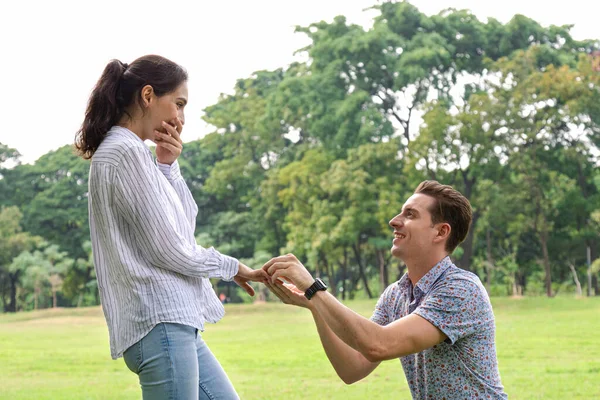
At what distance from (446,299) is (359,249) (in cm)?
2320

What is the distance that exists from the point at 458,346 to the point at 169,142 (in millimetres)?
961

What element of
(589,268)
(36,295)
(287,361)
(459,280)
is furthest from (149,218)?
(36,295)

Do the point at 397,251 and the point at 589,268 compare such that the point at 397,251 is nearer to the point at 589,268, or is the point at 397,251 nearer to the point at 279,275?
the point at 279,275

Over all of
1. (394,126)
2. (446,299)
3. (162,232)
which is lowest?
(446,299)

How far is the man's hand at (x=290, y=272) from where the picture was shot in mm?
2154

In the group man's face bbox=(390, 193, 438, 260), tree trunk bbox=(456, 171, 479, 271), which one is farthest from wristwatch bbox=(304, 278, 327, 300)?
tree trunk bbox=(456, 171, 479, 271)

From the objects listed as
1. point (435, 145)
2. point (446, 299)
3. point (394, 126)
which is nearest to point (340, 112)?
point (394, 126)

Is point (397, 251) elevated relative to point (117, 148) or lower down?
lower down

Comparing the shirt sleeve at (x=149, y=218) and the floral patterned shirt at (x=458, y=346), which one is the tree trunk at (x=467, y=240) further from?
the shirt sleeve at (x=149, y=218)

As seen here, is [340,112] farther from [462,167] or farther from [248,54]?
[248,54]

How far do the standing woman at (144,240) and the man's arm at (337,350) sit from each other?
0.21m

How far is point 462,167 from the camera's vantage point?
73.5 feet

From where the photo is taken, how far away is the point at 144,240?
2035 mm

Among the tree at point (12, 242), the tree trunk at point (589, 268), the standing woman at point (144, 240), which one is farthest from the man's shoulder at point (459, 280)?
the tree at point (12, 242)
